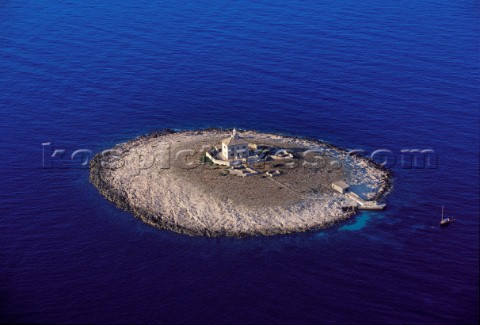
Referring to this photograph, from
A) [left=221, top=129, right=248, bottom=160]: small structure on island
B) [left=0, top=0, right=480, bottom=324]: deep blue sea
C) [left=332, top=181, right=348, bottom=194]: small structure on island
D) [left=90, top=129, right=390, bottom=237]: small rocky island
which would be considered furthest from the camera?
[left=221, top=129, right=248, bottom=160]: small structure on island

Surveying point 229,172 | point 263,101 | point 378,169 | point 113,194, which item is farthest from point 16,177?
point 378,169

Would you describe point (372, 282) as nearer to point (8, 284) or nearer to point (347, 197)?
point (347, 197)

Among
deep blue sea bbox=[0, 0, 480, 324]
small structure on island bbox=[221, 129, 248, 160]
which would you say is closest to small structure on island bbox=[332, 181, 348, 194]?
deep blue sea bbox=[0, 0, 480, 324]

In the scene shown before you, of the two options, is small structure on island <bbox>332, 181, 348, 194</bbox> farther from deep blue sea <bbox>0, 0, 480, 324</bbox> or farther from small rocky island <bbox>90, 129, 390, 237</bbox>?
deep blue sea <bbox>0, 0, 480, 324</bbox>

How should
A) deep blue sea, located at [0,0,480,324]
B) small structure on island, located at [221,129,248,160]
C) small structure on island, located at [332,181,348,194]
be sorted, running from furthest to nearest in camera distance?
small structure on island, located at [221,129,248,160] → small structure on island, located at [332,181,348,194] → deep blue sea, located at [0,0,480,324]

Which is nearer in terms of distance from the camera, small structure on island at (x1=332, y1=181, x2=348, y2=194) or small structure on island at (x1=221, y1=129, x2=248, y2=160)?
small structure on island at (x1=332, y1=181, x2=348, y2=194)

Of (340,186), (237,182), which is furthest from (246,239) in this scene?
(340,186)
